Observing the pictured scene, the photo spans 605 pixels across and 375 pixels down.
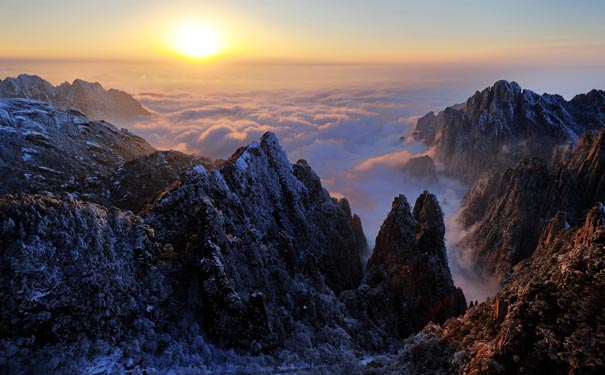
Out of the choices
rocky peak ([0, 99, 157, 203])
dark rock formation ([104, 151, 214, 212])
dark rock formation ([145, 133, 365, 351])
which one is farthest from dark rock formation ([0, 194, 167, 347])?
rocky peak ([0, 99, 157, 203])

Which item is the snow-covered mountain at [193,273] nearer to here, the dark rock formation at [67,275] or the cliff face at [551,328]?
the dark rock formation at [67,275]

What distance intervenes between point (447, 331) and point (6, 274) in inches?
1492

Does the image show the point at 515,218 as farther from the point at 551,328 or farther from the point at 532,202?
the point at 551,328

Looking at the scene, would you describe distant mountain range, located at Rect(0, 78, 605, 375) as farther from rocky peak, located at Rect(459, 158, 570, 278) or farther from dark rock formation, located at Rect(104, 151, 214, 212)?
Result: rocky peak, located at Rect(459, 158, 570, 278)

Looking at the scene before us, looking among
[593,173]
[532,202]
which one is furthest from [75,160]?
[593,173]

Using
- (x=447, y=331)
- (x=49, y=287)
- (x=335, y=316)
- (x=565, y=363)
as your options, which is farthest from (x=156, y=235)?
(x=565, y=363)

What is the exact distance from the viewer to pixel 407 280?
7288 cm

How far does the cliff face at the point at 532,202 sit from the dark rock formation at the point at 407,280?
175 feet

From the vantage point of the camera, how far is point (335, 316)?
52.7 meters

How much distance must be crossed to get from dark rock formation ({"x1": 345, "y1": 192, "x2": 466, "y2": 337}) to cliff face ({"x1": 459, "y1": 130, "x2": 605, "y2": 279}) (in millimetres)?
53213

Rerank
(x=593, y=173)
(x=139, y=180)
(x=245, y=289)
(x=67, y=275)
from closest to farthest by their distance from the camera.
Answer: (x=67, y=275) → (x=245, y=289) → (x=139, y=180) → (x=593, y=173)

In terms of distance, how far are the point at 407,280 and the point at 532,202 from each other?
8282 cm

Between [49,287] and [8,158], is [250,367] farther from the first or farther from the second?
[8,158]

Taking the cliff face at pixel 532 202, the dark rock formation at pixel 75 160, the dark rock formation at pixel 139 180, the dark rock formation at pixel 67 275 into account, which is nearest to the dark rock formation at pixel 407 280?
the dark rock formation at pixel 67 275
